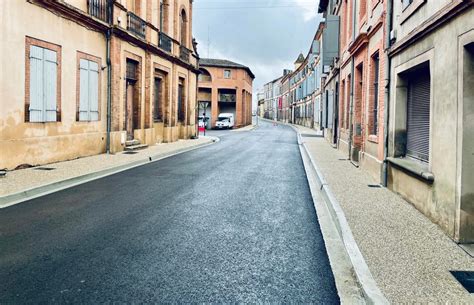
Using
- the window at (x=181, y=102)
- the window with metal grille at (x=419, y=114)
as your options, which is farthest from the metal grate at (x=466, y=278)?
the window at (x=181, y=102)

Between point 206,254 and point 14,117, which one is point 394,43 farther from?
point 14,117

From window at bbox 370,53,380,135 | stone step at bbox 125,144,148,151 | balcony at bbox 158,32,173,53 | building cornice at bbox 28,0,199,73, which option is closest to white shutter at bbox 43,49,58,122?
building cornice at bbox 28,0,199,73

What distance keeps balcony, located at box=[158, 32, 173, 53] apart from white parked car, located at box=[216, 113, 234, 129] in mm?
26198

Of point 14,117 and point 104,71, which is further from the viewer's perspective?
point 104,71

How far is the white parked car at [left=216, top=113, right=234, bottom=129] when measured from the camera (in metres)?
49.6

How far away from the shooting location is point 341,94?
19203 mm

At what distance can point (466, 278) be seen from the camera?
3994 millimetres

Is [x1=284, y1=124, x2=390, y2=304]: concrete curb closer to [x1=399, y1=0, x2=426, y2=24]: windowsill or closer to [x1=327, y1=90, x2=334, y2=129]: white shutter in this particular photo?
[x1=399, y1=0, x2=426, y2=24]: windowsill

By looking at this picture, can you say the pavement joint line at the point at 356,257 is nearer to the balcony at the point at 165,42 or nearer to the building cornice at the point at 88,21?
the building cornice at the point at 88,21

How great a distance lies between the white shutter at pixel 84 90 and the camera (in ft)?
46.1

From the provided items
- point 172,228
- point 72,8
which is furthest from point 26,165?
point 172,228

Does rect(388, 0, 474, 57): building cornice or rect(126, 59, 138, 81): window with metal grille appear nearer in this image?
rect(388, 0, 474, 57): building cornice

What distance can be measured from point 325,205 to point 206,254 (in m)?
3.56

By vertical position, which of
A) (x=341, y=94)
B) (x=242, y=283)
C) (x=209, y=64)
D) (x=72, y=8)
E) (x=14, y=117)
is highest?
(x=209, y=64)
